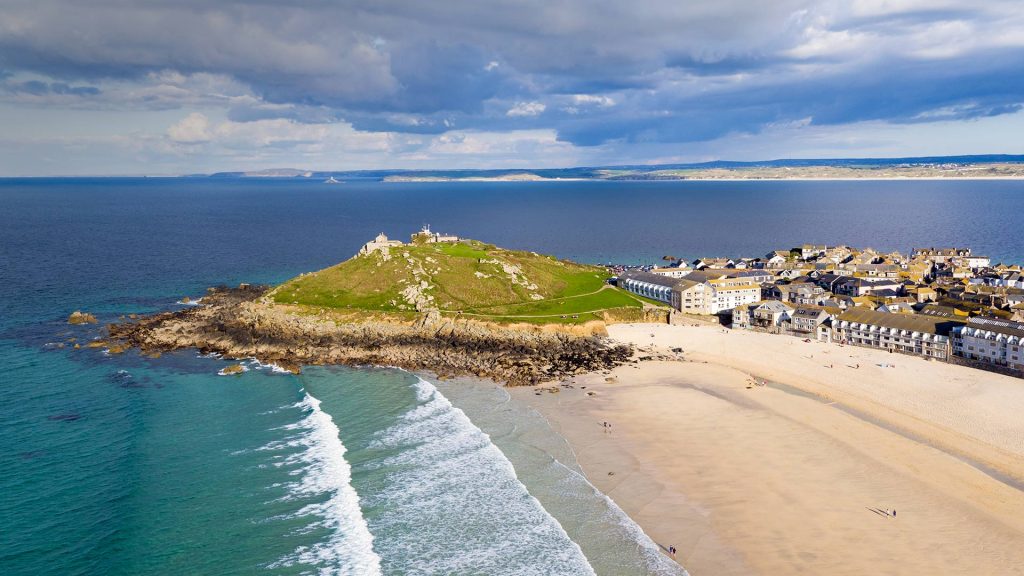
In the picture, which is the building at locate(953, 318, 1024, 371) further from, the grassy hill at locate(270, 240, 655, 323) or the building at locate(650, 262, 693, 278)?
the building at locate(650, 262, 693, 278)

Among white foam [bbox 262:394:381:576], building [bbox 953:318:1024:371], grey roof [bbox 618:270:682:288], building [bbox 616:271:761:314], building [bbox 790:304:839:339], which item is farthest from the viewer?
grey roof [bbox 618:270:682:288]

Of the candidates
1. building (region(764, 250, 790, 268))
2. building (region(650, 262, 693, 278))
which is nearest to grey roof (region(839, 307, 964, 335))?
building (region(650, 262, 693, 278))

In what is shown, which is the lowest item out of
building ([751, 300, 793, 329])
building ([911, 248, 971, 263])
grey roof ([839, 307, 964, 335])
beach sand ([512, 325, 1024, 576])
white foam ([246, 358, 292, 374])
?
beach sand ([512, 325, 1024, 576])

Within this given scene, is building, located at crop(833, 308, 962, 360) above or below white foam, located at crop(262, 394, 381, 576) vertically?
above

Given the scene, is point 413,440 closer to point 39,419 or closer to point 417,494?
point 417,494

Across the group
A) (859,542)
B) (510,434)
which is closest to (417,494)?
(510,434)

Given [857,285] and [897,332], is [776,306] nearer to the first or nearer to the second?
[897,332]
